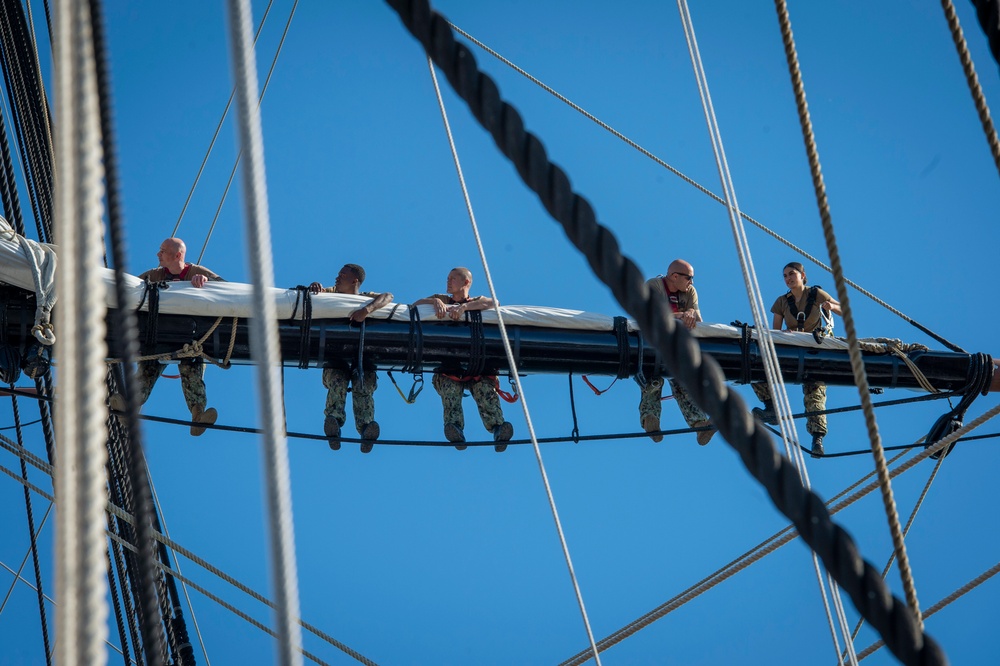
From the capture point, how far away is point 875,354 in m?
8.66

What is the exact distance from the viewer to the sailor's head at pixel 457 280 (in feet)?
28.1

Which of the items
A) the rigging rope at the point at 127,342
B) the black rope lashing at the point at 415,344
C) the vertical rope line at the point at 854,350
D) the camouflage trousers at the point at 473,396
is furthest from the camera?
the camouflage trousers at the point at 473,396

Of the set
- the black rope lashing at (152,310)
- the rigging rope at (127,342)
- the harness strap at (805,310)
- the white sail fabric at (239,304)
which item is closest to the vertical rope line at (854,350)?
the rigging rope at (127,342)

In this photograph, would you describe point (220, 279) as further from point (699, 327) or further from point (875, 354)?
point (875, 354)

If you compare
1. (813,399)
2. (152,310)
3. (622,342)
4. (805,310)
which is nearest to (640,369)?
(622,342)

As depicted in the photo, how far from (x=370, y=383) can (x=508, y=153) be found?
5.40 meters

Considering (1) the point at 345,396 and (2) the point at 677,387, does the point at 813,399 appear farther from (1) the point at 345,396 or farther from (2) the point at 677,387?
(1) the point at 345,396

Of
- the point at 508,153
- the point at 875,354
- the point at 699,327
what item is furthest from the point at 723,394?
the point at 875,354

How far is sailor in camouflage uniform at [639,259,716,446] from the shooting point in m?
8.51

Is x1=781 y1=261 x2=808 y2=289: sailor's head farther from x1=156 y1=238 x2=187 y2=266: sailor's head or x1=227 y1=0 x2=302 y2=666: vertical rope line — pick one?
x1=227 y1=0 x2=302 y2=666: vertical rope line

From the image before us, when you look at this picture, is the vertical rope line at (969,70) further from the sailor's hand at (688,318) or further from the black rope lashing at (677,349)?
the sailor's hand at (688,318)

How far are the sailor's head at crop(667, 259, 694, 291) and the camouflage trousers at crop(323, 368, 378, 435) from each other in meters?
2.22

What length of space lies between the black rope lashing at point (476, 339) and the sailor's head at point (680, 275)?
153 centimetres

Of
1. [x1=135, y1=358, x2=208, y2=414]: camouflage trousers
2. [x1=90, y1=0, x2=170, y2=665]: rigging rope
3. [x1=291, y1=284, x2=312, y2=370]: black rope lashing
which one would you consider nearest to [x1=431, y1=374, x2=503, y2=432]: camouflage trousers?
[x1=291, y1=284, x2=312, y2=370]: black rope lashing
